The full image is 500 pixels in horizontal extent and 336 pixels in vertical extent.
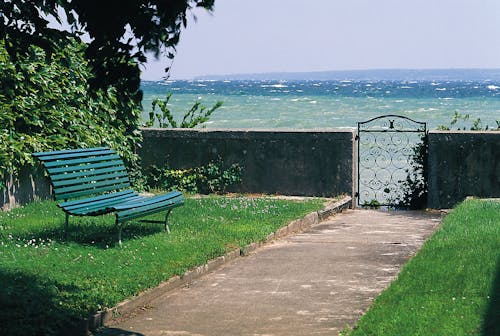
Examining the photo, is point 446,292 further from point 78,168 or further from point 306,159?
point 306,159

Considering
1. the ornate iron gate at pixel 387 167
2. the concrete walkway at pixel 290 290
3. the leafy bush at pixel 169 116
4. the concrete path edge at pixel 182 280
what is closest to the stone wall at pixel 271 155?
the ornate iron gate at pixel 387 167

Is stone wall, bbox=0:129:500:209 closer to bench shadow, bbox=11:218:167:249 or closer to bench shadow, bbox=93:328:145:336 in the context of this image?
bench shadow, bbox=11:218:167:249

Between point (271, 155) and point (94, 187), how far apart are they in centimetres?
472

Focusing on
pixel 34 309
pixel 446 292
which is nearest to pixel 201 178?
pixel 446 292

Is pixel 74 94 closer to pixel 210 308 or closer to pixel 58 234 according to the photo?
pixel 58 234

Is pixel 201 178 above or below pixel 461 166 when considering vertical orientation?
below

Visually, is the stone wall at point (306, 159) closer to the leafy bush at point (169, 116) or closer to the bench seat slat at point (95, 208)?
the leafy bush at point (169, 116)

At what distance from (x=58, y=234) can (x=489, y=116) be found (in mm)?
70215

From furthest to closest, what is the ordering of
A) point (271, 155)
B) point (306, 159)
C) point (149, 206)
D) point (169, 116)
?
1. point (169, 116)
2. point (271, 155)
3. point (306, 159)
4. point (149, 206)

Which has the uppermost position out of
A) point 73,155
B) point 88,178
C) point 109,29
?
point 109,29

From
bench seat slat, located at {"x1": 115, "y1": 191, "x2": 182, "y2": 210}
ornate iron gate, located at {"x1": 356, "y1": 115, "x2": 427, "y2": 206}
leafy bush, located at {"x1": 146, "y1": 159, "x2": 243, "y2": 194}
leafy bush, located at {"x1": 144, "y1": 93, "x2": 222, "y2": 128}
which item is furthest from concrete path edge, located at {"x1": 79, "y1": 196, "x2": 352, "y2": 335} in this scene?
leafy bush, located at {"x1": 144, "y1": 93, "x2": 222, "y2": 128}

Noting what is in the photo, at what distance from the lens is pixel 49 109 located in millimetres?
13695

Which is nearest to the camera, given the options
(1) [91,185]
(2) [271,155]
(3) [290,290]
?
(3) [290,290]

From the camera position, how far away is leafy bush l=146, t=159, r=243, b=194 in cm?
1586
